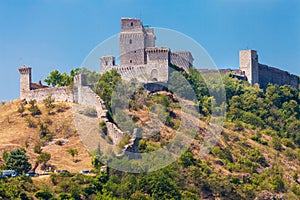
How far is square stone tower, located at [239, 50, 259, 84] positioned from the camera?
9438cm

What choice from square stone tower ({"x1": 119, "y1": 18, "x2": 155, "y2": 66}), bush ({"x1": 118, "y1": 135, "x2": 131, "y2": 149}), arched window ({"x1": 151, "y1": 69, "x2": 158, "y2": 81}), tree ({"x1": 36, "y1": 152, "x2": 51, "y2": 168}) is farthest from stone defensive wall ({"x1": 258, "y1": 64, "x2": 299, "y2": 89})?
tree ({"x1": 36, "y1": 152, "x2": 51, "y2": 168})

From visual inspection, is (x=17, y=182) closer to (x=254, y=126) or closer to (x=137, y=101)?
(x=137, y=101)

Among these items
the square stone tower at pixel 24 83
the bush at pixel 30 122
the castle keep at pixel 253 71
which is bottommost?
the bush at pixel 30 122

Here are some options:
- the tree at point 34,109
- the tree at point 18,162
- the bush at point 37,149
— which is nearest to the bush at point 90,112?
the tree at point 34,109

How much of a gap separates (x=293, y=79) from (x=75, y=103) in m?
25.2

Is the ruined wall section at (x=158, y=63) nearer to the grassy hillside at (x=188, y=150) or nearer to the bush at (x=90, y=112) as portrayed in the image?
the grassy hillside at (x=188, y=150)

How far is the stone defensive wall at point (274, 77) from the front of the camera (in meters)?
95.9

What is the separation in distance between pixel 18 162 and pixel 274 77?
108ft

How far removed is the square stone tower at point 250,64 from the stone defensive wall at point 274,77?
984 millimetres

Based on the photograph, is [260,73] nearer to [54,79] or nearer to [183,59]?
[183,59]

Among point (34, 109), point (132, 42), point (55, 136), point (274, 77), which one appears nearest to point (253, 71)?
point (274, 77)

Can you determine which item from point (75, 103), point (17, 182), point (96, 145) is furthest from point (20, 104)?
point (17, 182)

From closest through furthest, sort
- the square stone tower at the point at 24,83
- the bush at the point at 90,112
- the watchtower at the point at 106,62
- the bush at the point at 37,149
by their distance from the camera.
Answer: the bush at the point at 37,149 → the bush at the point at 90,112 → the square stone tower at the point at 24,83 → the watchtower at the point at 106,62

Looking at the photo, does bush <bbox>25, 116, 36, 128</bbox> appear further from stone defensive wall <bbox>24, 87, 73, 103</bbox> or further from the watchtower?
the watchtower
